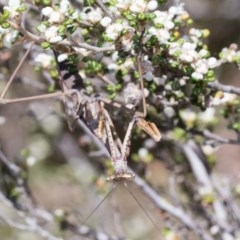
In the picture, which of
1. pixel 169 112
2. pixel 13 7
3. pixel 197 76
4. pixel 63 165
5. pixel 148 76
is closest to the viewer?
pixel 13 7

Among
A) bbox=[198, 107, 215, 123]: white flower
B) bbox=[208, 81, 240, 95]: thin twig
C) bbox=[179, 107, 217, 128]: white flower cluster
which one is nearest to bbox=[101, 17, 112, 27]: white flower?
bbox=[208, 81, 240, 95]: thin twig

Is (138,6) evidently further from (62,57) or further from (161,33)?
(62,57)

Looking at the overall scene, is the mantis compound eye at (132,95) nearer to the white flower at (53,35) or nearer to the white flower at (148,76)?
the white flower at (148,76)

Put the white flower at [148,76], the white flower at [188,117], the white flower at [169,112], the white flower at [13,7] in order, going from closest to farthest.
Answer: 1. the white flower at [13,7]
2. the white flower at [148,76]
3. the white flower at [169,112]
4. the white flower at [188,117]

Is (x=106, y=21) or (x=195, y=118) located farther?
(x=195, y=118)

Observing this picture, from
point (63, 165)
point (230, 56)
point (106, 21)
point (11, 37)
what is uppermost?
point (63, 165)

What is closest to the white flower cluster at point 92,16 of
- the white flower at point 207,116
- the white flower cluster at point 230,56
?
the white flower cluster at point 230,56

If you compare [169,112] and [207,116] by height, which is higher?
[207,116]

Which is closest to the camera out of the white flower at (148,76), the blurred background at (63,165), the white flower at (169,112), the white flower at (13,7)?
the white flower at (13,7)

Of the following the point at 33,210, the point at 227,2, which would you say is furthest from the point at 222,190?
the point at 227,2

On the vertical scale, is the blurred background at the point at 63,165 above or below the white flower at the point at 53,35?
above

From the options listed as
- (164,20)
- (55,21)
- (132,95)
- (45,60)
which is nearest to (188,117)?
(132,95)

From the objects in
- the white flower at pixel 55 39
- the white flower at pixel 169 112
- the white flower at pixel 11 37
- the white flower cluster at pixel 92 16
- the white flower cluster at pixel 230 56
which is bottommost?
the white flower at pixel 11 37
